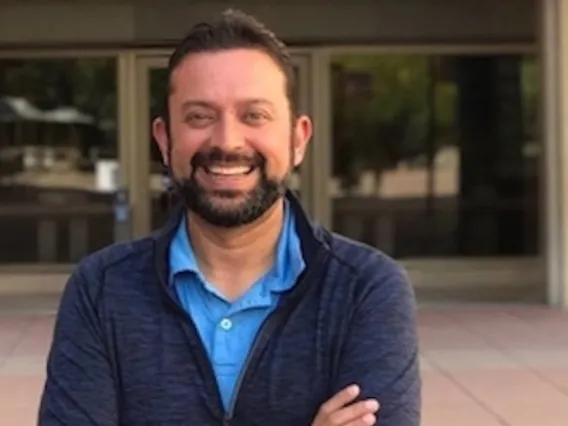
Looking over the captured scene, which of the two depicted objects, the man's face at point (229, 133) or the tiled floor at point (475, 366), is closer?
the man's face at point (229, 133)

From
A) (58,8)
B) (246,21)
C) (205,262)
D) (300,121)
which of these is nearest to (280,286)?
(205,262)

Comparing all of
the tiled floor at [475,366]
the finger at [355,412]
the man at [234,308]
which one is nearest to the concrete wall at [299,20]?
the tiled floor at [475,366]

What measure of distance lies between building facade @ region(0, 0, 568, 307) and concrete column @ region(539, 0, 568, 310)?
53.2 inches

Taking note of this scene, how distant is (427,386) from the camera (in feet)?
28.4

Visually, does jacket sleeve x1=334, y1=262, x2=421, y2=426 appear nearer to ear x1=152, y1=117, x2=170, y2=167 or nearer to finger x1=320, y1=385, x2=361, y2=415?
finger x1=320, y1=385, x2=361, y2=415

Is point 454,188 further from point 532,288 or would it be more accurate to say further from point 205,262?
point 205,262

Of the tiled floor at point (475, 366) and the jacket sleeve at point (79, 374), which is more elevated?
the jacket sleeve at point (79, 374)

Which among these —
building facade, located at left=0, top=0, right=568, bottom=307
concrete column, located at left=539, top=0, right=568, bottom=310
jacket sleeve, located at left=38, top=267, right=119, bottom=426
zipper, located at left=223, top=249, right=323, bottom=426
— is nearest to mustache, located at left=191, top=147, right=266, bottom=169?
zipper, located at left=223, top=249, right=323, bottom=426

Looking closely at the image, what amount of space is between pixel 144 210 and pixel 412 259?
10.9 ft

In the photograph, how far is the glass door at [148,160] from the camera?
583 inches

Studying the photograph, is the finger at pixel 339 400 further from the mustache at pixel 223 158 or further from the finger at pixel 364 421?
the mustache at pixel 223 158

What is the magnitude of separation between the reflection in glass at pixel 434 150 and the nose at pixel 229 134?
13027mm

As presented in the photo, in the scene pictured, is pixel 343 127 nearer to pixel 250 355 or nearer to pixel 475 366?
pixel 475 366

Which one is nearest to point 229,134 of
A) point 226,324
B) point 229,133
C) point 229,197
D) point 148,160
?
point 229,133
